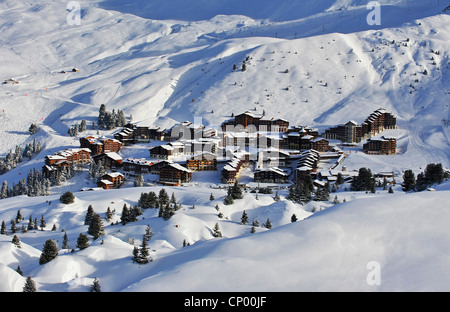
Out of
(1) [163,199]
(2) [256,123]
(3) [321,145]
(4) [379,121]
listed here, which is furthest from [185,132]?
(1) [163,199]

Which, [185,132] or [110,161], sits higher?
[185,132]

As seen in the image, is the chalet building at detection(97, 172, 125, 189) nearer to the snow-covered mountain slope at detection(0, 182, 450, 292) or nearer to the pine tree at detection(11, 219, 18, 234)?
the pine tree at detection(11, 219, 18, 234)

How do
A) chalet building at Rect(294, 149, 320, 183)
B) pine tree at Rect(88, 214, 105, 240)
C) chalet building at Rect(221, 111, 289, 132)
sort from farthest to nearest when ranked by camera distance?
chalet building at Rect(221, 111, 289, 132) < chalet building at Rect(294, 149, 320, 183) < pine tree at Rect(88, 214, 105, 240)

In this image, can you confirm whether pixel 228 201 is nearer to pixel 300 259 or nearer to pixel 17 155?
pixel 300 259

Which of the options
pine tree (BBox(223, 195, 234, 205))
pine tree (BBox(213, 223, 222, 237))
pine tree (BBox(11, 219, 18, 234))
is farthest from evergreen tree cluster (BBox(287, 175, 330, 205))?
pine tree (BBox(11, 219, 18, 234))
